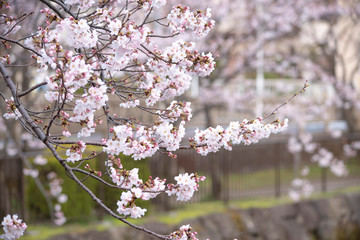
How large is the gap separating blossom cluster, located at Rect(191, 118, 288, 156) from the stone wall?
423cm

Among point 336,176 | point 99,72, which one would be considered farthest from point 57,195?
point 336,176

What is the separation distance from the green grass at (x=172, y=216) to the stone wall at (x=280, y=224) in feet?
0.61

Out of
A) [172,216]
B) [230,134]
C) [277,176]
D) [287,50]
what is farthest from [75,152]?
[287,50]

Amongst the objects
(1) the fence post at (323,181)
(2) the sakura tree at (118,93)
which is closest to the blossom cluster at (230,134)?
(2) the sakura tree at (118,93)

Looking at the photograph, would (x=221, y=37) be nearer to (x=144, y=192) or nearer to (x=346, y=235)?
(x=346, y=235)

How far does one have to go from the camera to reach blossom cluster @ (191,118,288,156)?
3.39 metres

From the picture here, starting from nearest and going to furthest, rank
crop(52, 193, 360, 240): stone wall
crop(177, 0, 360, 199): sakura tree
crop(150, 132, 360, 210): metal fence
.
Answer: crop(52, 193, 360, 240): stone wall < crop(150, 132, 360, 210): metal fence < crop(177, 0, 360, 199): sakura tree

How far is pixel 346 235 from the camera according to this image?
1058cm

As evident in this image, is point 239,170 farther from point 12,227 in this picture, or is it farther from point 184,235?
point 184,235

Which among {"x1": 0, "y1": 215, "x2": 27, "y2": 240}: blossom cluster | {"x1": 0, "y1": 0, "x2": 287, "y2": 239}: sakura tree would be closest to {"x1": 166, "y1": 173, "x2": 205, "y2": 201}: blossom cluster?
{"x1": 0, "y1": 0, "x2": 287, "y2": 239}: sakura tree

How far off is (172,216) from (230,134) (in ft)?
17.6

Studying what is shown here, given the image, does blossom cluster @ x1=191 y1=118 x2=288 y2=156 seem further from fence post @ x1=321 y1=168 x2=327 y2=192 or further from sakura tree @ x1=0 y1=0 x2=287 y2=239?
fence post @ x1=321 y1=168 x2=327 y2=192

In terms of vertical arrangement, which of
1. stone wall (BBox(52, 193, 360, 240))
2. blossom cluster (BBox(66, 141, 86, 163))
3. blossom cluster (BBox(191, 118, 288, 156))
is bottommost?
stone wall (BBox(52, 193, 360, 240))

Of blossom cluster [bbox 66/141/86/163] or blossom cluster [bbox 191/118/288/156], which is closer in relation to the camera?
blossom cluster [bbox 66/141/86/163]
